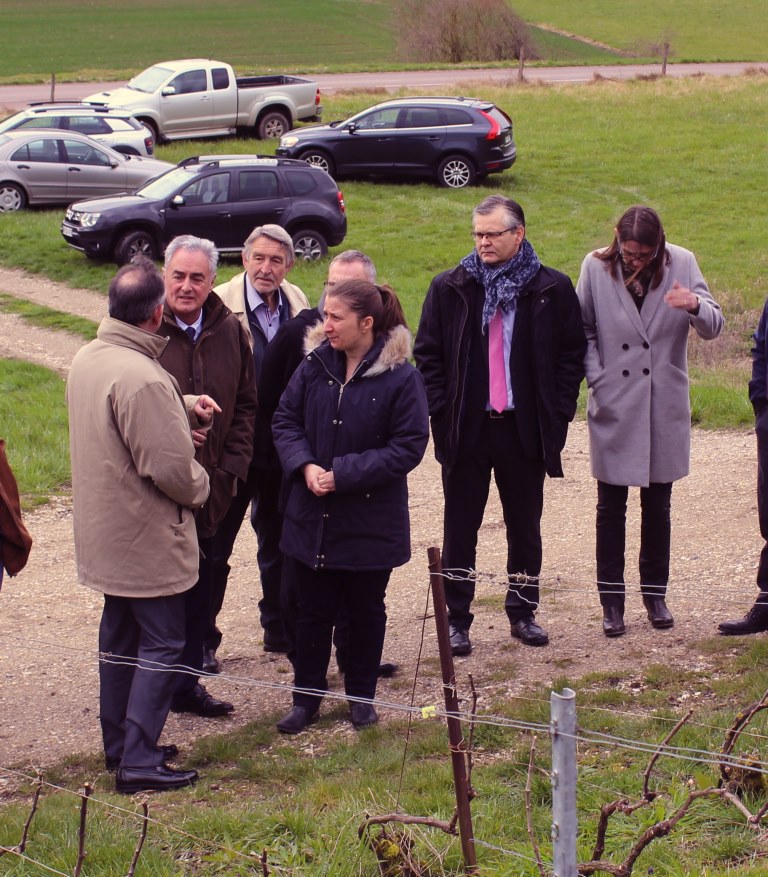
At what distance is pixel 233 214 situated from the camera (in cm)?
1742

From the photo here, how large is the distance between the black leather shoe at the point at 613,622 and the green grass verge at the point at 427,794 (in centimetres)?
52

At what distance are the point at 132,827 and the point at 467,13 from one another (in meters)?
41.9

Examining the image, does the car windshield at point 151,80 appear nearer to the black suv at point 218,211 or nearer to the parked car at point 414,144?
the parked car at point 414,144

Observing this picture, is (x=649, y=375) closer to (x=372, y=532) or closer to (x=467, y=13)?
(x=372, y=532)

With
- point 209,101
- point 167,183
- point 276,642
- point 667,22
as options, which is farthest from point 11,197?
point 667,22

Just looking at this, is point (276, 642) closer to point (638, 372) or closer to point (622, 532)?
point (622, 532)

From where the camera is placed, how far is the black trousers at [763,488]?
5688mm

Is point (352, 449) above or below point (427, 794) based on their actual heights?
above

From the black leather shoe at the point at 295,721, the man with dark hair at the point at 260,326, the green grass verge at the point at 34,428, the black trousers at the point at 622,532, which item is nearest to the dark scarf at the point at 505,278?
the man with dark hair at the point at 260,326

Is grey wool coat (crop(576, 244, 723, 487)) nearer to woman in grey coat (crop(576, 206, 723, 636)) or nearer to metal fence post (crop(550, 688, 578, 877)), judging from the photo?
woman in grey coat (crop(576, 206, 723, 636))

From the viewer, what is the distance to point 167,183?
17.8m

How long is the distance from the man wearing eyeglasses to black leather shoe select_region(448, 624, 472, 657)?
50cm

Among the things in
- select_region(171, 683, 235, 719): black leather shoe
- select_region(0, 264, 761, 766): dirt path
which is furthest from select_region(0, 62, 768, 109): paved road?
select_region(171, 683, 235, 719): black leather shoe

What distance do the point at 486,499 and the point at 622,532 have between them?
72 cm
